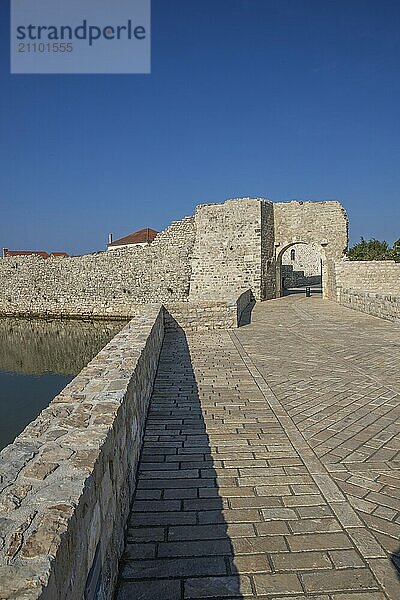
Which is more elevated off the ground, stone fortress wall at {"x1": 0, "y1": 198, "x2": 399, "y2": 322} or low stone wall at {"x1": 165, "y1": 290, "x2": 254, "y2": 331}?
stone fortress wall at {"x1": 0, "y1": 198, "x2": 399, "y2": 322}

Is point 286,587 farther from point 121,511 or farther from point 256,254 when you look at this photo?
point 256,254

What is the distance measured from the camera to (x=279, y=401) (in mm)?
5078

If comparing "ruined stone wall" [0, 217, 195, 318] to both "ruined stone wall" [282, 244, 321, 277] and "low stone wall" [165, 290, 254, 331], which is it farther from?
"ruined stone wall" [282, 244, 321, 277]

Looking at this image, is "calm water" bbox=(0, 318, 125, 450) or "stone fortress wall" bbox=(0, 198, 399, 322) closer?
"calm water" bbox=(0, 318, 125, 450)

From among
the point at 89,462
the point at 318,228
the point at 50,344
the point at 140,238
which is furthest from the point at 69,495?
the point at 140,238

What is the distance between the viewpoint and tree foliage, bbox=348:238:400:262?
85.5 feet

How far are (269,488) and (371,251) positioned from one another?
87.6ft

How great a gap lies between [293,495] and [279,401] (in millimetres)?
2117

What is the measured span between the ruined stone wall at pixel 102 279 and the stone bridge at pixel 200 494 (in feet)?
57.5

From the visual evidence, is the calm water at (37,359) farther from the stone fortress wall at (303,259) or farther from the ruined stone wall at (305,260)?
the ruined stone wall at (305,260)

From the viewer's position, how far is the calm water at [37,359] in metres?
9.01

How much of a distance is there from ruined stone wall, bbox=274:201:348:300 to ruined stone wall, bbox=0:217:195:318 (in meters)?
4.56

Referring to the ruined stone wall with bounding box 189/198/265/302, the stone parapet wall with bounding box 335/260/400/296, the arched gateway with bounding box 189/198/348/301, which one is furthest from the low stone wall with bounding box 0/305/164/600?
the ruined stone wall with bounding box 189/198/265/302

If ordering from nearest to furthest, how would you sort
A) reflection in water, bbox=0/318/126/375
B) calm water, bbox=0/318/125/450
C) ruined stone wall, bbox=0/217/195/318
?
calm water, bbox=0/318/125/450
reflection in water, bbox=0/318/126/375
ruined stone wall, bbox=0/217/195/318
